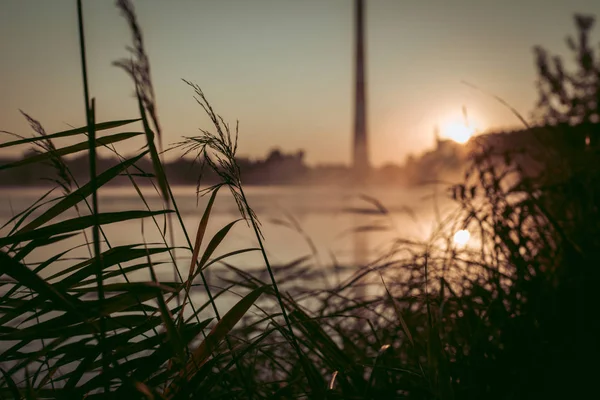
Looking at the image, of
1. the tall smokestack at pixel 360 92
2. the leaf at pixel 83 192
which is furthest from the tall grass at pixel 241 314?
the tall smokestack at pixel 360 92

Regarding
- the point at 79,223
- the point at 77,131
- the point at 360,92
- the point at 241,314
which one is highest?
the point at 360,92

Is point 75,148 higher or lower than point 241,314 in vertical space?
higher

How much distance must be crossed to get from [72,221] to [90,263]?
2.2 inches

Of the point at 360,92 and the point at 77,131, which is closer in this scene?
the point at 77,131

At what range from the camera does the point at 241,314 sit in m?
0.67

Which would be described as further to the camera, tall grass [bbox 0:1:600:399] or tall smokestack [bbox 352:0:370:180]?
tall smokestack [bbox 352:0:370:180]

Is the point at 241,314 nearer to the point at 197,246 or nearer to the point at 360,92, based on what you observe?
the point at 197,246

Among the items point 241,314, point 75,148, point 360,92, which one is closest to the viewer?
point 241,314

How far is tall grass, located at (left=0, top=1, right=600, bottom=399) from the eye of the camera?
65cm

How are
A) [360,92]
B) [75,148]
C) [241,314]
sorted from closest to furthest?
1. [241,314]
2. [75,148]
3. [360,92]

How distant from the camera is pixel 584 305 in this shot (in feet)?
4.26

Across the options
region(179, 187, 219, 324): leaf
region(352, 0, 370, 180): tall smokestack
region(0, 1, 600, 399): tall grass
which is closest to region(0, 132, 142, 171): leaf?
region(0, 1, 600, 399): tall grass

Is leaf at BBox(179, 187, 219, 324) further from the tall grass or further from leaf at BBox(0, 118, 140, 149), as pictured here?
leaf at BBox(0, 118, 140, 149)

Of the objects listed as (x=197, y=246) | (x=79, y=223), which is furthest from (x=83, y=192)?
(x=197, y=246)
